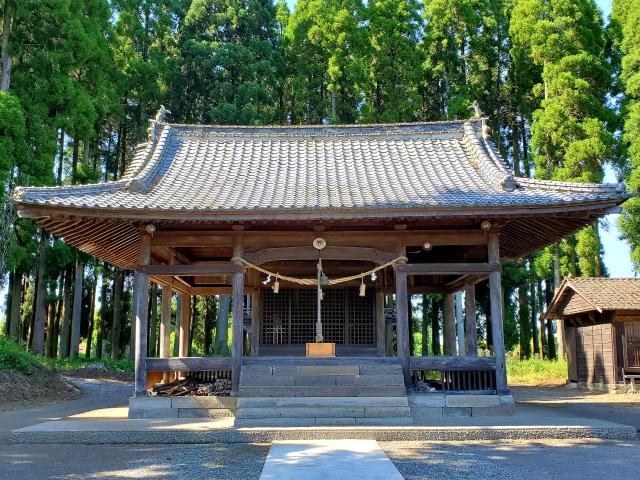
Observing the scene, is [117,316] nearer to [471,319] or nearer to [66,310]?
[66,310]

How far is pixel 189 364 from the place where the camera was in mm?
10250

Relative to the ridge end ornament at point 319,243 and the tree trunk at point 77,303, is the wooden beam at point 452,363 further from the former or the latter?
the tree trunk at point 77,303

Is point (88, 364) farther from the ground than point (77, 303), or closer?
closer

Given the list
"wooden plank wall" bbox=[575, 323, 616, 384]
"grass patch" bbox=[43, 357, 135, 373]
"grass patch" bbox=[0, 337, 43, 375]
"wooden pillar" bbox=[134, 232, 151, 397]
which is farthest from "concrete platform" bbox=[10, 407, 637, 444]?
"grass patch" bbox=[43, 357, 135, 373]

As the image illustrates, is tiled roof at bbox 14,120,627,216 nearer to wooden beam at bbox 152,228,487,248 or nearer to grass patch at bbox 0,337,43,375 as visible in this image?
wooden beam at bbox 152,228,487,248

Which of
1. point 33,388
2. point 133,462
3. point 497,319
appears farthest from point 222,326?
point 133,462

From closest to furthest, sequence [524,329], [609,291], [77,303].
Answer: [609,291], [77,303], [524,329]

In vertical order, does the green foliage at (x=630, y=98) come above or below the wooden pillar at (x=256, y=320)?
above

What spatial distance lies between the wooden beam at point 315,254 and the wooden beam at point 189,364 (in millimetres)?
1929

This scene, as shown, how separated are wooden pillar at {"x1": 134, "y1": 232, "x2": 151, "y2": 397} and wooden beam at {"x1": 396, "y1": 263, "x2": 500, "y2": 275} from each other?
15.1 ft

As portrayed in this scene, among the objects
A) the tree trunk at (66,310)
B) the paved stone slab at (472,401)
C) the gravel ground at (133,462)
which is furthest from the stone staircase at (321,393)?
the tree trunk at (66,310)

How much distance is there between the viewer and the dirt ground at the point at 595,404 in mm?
11297

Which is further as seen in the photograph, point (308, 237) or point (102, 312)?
point (102, 312)

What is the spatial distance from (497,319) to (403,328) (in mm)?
1710
